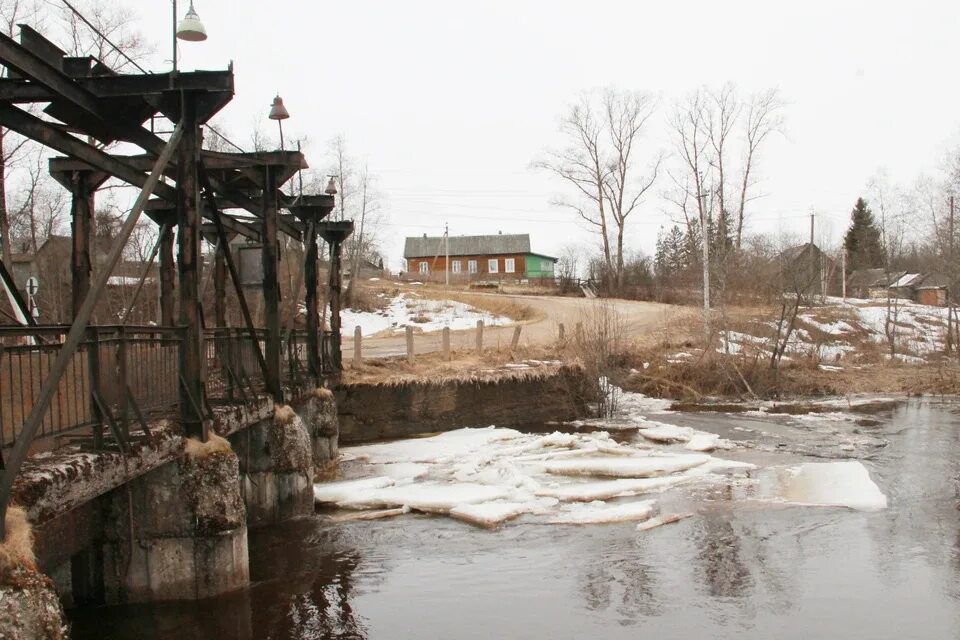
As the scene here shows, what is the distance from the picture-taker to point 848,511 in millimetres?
11250

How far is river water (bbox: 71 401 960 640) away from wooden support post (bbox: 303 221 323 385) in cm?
527

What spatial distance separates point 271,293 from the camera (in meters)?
11.6

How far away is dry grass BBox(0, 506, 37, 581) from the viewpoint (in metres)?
4.38

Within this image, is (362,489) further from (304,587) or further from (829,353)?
(829,353)

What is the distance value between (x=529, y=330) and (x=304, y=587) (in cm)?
2368

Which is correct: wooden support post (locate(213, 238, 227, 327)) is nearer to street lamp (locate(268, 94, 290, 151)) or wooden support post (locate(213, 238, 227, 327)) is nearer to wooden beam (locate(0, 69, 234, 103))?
street lamp (locate(268, 94, 290, 151))

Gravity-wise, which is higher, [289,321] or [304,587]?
[289,321]

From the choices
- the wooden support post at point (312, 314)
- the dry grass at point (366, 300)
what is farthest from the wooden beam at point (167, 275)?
the dry grass at point (366, 300)

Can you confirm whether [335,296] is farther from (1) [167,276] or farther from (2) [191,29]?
(2) [191,29]

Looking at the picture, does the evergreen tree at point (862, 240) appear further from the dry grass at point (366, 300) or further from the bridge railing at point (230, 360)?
the bridge railing at point (230, 360)

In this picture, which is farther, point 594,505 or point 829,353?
point 829,353

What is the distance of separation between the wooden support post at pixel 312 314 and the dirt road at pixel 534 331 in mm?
7528

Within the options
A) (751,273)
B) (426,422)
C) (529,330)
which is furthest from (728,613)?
(751,273)

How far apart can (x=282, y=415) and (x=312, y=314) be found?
5021 millimetres
